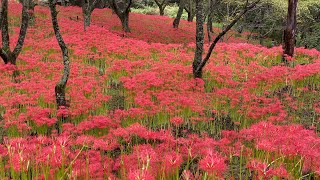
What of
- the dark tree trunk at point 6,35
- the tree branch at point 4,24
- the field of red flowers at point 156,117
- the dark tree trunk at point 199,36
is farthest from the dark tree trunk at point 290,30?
the tree branch at point 4,24

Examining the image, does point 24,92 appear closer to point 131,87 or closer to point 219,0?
point 131,87

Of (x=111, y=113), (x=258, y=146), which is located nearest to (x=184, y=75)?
(x=111, y=113)

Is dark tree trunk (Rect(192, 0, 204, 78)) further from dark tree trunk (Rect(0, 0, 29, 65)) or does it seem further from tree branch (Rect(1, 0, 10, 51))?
tree branch (Rect(1, 0, 10, 51))

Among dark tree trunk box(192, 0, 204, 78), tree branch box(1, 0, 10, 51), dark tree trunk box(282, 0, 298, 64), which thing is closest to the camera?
dark tree trunk box(192, 0, 204, 78)

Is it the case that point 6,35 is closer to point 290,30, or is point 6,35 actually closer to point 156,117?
point 156,117

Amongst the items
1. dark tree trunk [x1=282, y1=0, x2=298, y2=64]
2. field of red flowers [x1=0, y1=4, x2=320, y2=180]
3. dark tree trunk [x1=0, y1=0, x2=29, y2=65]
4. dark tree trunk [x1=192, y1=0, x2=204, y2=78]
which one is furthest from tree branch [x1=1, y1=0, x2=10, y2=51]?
dark tree trunk [x1=282, y1=0, x2=298, y2=64]

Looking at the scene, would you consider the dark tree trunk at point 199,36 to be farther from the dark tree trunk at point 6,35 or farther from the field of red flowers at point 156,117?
the dark tree trunk at point 6,35

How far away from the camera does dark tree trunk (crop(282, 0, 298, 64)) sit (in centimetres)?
1382

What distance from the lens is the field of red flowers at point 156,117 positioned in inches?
206

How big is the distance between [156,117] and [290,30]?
882 centimetres

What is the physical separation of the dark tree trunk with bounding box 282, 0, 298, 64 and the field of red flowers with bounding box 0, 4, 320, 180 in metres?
0.69

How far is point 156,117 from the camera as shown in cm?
883

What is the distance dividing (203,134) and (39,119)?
4.10m

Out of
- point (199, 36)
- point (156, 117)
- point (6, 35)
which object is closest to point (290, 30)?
point (199, 36)
